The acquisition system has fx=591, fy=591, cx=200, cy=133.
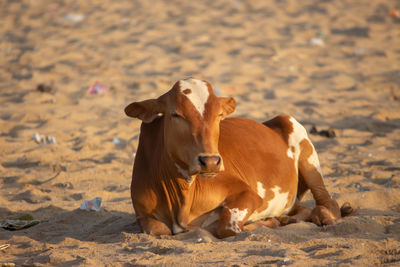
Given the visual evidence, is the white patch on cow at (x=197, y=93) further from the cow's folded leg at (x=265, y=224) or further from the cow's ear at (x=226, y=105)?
the cow's folded leg at (x=265, y=224)

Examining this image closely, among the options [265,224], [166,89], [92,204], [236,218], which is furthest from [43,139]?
[236,218]

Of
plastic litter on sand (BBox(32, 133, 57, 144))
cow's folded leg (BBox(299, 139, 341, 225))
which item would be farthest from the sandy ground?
cow's folded leg (BBox(299, 139, 341, 225))

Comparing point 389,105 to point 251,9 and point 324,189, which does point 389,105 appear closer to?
point 324,189

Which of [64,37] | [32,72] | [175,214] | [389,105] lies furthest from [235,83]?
[175,214]

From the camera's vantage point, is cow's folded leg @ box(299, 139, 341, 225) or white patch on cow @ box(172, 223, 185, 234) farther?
cow's folded leg @ box(299, 139, 341, 225)

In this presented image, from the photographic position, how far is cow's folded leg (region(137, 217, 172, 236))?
456 centimetres

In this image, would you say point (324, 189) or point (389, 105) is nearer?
point (324, 189)

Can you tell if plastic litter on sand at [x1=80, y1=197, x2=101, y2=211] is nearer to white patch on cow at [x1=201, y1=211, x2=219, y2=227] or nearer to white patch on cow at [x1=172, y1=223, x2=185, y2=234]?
white patch on cow at [x1=172, y1=223, x2=185, y2=234]

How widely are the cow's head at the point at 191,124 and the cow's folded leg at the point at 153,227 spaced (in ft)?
1.48

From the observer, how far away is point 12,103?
30.3 feet

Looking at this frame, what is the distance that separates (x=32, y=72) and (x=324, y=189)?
267 inches

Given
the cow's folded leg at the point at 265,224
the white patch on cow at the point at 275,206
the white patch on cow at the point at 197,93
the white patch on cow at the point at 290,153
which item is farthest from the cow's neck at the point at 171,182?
the white patch on cow at the point at 290,153

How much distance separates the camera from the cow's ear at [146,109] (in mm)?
4578

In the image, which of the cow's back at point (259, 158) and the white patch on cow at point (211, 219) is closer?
the white patch on cow at point (211, 219)
